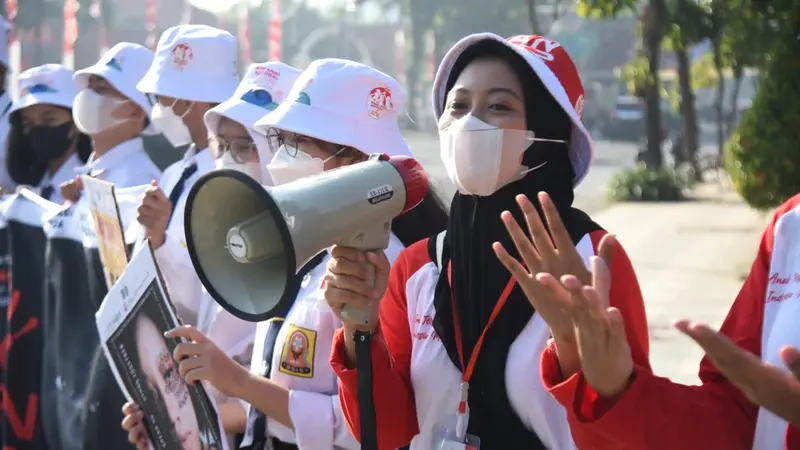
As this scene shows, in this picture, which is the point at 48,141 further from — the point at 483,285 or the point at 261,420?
the point at 483,285

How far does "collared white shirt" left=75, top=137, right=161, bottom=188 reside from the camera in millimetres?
4785

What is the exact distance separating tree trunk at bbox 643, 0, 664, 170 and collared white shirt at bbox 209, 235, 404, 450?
15.5m

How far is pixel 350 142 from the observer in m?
3.02

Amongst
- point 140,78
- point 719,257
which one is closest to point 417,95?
point 719,257

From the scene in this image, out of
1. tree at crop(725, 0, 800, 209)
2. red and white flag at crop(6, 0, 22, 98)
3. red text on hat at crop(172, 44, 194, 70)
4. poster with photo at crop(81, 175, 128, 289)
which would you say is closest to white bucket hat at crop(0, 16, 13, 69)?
red and white flag at crop(6, 0, 22, 98)

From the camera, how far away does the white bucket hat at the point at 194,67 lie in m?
4.33

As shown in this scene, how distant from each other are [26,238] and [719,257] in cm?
986

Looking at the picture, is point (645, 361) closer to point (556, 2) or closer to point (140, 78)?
point (140, 78)

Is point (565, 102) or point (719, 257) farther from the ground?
point (565, 102)

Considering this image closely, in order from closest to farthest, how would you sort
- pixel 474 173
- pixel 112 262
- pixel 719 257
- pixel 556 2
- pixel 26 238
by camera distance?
pixel 474 173 → pixel 112 262 → pixel 26 238 → pixel 719 257 → pixel 556 2

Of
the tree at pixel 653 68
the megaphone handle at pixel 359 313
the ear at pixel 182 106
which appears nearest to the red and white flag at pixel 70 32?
the tree at pixel 653 68

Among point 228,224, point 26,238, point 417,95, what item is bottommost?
point 417,95

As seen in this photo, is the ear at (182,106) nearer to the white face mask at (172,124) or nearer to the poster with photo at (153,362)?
the white face mask at (172,124)

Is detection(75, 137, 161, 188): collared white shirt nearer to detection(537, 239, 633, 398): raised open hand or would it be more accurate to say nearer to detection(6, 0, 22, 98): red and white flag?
detection(6, 0, 22, 98): red and white flag
